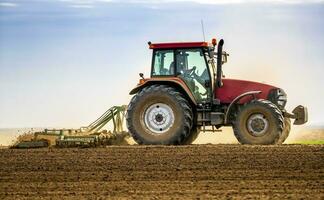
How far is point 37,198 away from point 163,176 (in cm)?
274

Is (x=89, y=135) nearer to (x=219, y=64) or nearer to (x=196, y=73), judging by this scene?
(x=196, y=73)

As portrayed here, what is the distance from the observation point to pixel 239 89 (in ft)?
63.0

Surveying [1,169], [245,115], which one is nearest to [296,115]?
[245,115]

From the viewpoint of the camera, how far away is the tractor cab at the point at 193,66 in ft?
62.9

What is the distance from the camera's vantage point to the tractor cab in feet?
62.9

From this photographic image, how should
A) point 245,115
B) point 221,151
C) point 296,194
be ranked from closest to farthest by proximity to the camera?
point 296,194
point 221,151
point 245,115

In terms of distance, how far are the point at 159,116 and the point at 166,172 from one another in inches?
215

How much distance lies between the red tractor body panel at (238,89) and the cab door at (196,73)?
0.30m

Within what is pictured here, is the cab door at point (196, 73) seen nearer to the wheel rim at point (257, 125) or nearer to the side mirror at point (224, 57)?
the side mirror at point (224, 57)

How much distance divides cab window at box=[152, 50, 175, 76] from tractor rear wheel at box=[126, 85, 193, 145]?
1.13 feet

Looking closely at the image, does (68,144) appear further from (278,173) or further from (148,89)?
(278,173)

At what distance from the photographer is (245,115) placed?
735 inches

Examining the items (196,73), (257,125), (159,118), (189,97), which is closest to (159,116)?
(159,118)

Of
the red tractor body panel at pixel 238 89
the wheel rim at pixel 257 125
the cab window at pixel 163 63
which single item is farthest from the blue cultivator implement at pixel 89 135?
the wheel rim at pixel 257 125
